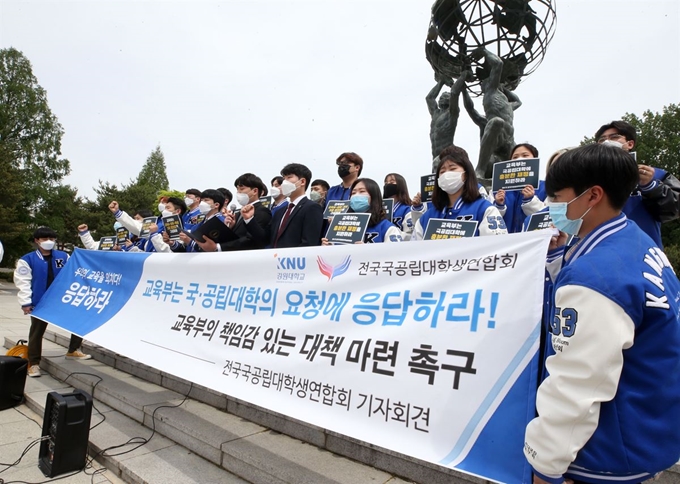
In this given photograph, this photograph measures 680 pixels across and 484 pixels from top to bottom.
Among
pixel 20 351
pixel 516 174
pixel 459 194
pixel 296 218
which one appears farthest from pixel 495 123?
pixel 20 351

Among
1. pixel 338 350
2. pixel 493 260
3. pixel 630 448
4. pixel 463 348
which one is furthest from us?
pixel 338 350

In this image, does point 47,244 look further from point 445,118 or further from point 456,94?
point 456,94

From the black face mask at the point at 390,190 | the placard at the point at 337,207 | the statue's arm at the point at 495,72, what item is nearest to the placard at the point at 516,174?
the placard at the point at 337,207

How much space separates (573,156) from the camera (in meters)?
1.31

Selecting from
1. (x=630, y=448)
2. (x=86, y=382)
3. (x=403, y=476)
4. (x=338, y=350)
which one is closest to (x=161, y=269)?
(x=86, y=382)

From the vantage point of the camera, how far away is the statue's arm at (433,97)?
35.7 feet

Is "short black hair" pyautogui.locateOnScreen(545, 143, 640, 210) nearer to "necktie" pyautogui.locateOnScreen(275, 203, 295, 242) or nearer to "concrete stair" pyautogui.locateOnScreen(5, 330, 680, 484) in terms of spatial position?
"concrete stair" pyautogui.locateOnScreen(5, 330, 680, 484)

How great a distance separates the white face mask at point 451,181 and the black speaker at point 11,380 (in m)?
4.80

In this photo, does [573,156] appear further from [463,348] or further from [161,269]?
[161,269]

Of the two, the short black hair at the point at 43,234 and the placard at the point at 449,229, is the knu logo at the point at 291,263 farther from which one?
the short black hair at the point at 43,234

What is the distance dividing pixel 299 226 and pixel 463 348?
8.25ft

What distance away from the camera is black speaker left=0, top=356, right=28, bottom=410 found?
4.15 metres

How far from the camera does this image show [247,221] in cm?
414

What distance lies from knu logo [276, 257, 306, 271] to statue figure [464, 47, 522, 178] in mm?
7486
